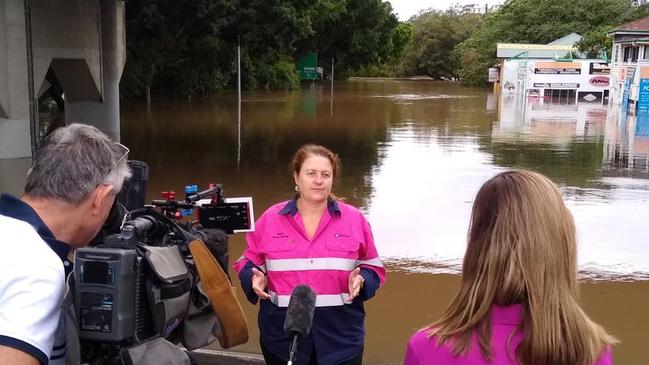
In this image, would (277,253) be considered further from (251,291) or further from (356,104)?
(356,104)

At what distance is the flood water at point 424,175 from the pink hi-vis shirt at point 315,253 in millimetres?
1645

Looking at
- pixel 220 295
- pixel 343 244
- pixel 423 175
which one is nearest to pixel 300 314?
pixel 220 295

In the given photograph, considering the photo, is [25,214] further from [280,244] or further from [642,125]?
[642,125]

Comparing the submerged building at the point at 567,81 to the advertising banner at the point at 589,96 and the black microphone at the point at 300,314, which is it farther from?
the black microphone at the point at 300,314

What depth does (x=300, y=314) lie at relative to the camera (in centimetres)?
260

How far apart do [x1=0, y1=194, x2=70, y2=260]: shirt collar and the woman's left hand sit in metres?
1.67

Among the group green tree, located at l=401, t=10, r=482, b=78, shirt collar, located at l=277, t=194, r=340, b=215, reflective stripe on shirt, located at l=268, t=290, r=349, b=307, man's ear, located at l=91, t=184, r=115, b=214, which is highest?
green tree, located at l=401, t=10, r=482, b=78

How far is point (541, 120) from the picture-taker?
26.2 m

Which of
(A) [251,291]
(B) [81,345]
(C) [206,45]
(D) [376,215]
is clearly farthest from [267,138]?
(C) [206,45]

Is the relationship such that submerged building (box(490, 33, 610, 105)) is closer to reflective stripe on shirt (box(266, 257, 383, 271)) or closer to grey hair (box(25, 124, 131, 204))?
reflective stripe on shirt (box(266, 257, 383, 271))

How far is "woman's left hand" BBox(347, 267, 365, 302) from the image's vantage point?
131 inches

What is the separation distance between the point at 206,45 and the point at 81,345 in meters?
38.8

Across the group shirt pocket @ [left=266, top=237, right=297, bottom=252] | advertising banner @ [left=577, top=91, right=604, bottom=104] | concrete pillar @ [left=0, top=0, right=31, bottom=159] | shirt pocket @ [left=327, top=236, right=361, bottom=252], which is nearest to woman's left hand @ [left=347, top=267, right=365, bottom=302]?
shirt pocket @ [left=327, top=236, right=361, bottom=252]

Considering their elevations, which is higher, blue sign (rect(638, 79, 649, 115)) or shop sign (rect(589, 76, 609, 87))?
shop sign (rect(589, 76, 609, 87))
